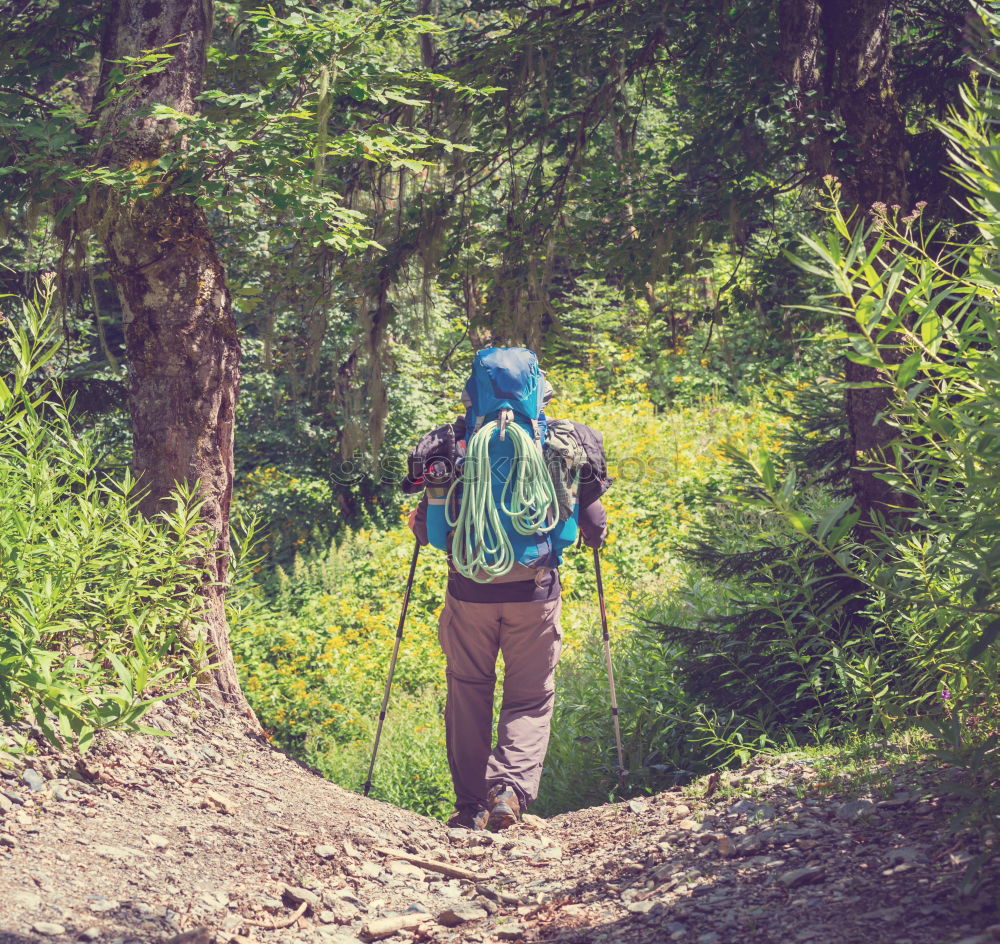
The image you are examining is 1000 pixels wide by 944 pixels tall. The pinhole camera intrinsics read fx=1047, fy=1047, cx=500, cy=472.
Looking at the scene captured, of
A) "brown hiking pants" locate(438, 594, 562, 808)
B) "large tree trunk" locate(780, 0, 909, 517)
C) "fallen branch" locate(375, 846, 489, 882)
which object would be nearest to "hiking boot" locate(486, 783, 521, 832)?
"brown hiking pants" locate(438, 594, 562, 808)

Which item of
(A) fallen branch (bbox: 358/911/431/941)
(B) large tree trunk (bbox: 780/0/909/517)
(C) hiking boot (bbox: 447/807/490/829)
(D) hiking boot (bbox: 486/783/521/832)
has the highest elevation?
(B) large tree trunk (bbox: 780/0/909/517)

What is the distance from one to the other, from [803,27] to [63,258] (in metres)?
3.85

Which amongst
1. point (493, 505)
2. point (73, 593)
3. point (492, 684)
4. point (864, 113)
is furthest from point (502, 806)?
point (864, 113)

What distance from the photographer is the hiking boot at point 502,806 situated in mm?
4406

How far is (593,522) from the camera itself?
4.96m

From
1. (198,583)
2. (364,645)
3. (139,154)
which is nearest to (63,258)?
(139,154)

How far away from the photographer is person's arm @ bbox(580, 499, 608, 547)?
4.96 meters

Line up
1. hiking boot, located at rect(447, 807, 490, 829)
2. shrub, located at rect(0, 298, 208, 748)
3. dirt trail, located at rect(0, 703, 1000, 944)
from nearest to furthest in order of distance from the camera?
dirt trail, located at rect(0, 703, 1000, 944), shrub, located at rect(0, 298, 208, 748), hiking boot, located at rect(447, 807, 490, 829)

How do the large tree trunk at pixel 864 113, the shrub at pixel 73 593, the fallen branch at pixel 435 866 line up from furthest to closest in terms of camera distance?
the large tree trunk at pixel 864 113
the fallen branch at pixel 435 866
the shrub at pixel 73 593

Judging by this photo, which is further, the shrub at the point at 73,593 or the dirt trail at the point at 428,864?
the shrub at the point at 73,593

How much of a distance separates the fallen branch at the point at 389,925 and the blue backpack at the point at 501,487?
1611 mm

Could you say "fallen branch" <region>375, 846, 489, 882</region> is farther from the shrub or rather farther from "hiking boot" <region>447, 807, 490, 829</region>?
the shrub

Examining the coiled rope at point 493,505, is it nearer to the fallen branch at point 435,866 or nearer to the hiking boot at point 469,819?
the hiking boot at point 469,819

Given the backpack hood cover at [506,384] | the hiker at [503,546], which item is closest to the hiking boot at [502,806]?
the hiker at [503,546]
